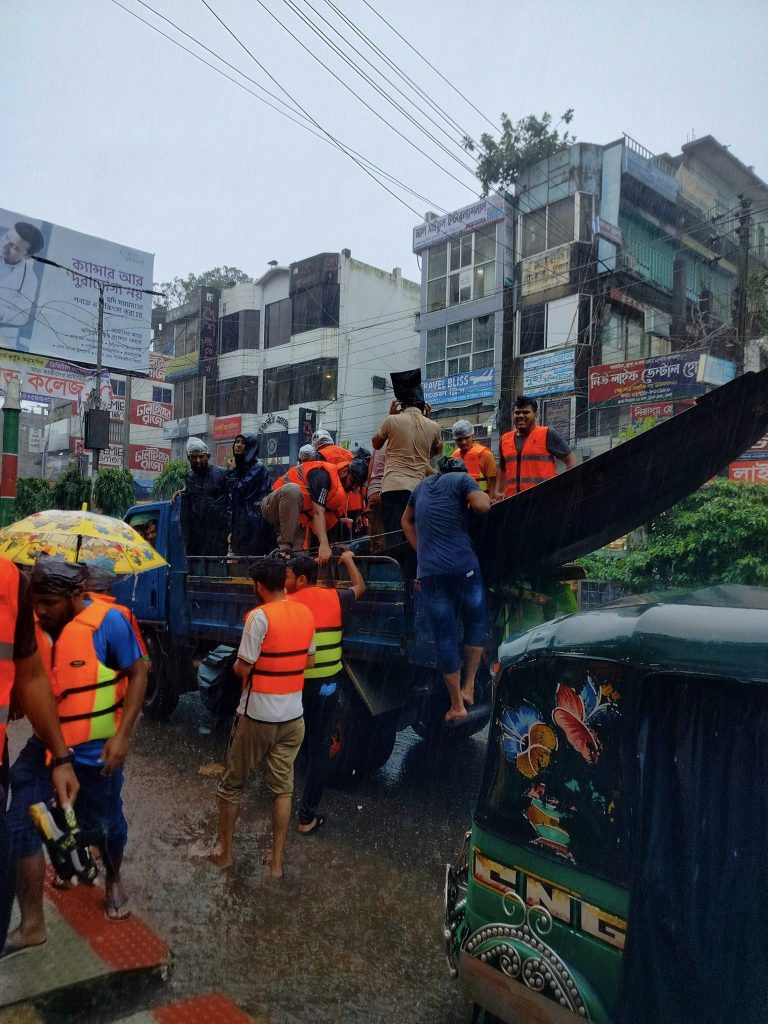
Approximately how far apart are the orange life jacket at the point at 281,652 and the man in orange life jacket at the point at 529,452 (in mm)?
2085

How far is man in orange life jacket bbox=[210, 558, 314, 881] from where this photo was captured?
13.0 ft

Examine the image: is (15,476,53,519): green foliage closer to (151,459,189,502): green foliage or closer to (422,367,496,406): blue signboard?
(151,459,189,502): green foliage

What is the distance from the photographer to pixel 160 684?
7.33 m

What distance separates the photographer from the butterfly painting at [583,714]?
2.17 m

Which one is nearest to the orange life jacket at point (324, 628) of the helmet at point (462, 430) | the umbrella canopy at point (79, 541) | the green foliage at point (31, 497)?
the umbrella canopy at point (79, 541)

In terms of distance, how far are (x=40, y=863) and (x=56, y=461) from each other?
48800mm

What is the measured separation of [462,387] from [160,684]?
63.7 ft

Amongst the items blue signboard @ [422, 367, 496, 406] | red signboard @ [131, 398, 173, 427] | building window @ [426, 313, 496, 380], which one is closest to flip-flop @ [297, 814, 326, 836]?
blue signboard @ [422, 367, 496, 406]

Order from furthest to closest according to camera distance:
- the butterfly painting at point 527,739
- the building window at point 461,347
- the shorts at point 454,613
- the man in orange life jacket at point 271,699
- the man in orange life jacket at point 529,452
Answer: the building window at point 461,347, the man in orange life jacket at point 529,452, the shorts at point 454,613, the man in orange life jacket at point 271,699, the butterfly painting at point 527,739

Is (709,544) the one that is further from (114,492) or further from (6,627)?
(114,492)

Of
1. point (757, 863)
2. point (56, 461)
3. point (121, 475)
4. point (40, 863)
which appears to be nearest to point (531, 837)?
point (757, 863)

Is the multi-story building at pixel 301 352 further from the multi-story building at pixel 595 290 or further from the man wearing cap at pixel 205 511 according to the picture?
the man wearing cap at pixel 205 511

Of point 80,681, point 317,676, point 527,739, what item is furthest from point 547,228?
point 527,739

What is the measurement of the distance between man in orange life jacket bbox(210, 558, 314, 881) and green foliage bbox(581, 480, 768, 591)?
7.20 metres
